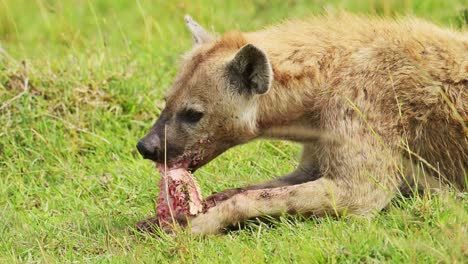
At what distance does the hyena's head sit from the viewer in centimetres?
505

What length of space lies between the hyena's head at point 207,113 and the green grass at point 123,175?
1.66 ft

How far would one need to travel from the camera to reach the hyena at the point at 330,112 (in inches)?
190

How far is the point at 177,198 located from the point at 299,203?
0.63 meters

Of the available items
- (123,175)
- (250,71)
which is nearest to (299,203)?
(250,71)

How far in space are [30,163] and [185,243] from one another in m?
2.22

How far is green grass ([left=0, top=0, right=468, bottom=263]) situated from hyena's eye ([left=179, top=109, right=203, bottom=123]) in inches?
25.6

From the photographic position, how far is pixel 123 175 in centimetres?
606

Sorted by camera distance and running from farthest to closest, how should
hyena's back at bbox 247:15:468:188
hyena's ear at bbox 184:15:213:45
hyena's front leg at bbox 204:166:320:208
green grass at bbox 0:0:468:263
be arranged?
hyena's ear at bbox 184:15:213:45 < hyena's front leg at bbox 204:166:320:208 < hyena's back at bbox 247:15:468:188 < green grass at bbox 0:0:468:263

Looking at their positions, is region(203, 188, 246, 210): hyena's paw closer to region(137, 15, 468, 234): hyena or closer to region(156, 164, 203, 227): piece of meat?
region(137, 15, 468, 234): hyena

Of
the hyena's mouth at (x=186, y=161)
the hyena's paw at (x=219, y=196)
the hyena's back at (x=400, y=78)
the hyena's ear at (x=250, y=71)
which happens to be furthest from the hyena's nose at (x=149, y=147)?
the hyena's back at (x=400, y=78)

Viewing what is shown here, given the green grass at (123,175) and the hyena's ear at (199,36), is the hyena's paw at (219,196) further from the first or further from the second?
the hyena's ear at (199,36)

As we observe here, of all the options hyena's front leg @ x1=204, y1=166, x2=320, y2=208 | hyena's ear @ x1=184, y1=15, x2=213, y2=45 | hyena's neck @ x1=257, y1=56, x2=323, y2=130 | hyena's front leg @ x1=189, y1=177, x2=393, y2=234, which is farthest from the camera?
hyena's ear @ x1=184, y1=15, x2=213, y2=45

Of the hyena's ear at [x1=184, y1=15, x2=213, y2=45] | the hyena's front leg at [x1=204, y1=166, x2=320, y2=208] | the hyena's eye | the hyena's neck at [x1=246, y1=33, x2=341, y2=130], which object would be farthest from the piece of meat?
the hyena's ear at [x1=184, y1=15, x2=213, y2=45]

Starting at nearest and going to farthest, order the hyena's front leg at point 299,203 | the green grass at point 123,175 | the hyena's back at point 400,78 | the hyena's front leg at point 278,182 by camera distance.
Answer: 1. the green grass at point 123,175
2. the hyena's front leg at point 299,203
3. the hyena's back at point 400,78
4. the hyena's front leg at point 278,182
